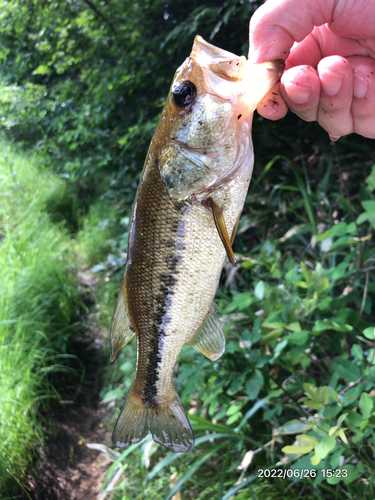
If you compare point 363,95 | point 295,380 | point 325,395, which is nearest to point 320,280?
point 325,395

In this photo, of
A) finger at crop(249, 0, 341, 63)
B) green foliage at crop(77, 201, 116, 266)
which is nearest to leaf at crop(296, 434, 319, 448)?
finger at crop(249, 0, 341, 63)

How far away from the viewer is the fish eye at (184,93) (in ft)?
3.74

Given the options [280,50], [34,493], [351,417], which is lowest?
[34,493]

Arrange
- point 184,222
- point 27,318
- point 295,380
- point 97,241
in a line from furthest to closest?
point 97,241
point 27,318
point 295,380
point 184,222

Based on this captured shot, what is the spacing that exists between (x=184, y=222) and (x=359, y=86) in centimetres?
89

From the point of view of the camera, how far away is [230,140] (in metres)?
1.16

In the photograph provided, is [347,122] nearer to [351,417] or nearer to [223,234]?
[223,234]

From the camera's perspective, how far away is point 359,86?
1377 millimetres

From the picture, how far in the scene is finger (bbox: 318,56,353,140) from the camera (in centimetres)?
126

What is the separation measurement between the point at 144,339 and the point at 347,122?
1.24 m

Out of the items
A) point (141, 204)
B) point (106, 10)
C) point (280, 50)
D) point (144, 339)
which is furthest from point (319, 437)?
point (106, 10)

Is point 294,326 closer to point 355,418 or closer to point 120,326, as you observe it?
point 355,418

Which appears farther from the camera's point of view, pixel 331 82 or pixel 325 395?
pixel 325 395

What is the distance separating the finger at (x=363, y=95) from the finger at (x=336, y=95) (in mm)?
29
